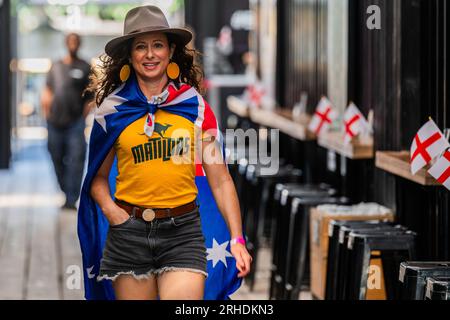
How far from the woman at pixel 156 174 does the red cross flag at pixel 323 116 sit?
3479 millimetres

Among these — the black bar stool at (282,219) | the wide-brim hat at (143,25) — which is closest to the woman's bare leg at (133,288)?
the wide-brim hat at (143,25)

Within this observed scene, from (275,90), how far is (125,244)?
7.62 metres

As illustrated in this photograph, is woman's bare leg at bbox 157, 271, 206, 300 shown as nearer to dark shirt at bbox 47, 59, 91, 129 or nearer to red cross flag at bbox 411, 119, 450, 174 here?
red cross flag at bbox 411, 119, 450, 174

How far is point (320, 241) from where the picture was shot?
6.69 metres

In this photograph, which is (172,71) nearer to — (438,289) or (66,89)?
(438,289)

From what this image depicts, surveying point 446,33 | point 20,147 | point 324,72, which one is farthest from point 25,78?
point 446,33

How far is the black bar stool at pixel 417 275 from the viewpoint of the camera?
14.5 ft

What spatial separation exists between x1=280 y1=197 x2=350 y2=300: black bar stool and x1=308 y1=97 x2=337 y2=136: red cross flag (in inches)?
31.4

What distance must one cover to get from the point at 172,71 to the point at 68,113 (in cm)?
771

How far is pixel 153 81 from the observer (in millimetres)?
4445

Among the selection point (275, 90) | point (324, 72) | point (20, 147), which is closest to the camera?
point (324, 72)

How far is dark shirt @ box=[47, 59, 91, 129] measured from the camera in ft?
39.3

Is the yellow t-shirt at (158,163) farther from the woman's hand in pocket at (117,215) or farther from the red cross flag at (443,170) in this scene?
the red cross flag at (443,170)
